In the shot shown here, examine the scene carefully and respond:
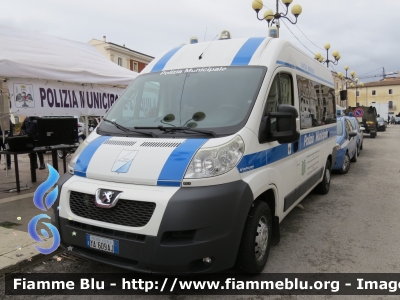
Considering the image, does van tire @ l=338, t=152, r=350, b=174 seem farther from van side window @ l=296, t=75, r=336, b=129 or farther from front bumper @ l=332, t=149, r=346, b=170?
van side window @ l=296, t=75, r=336, b=129

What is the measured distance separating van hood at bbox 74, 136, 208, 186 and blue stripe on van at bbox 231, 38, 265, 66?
1.26 m

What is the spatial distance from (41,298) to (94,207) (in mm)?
1064

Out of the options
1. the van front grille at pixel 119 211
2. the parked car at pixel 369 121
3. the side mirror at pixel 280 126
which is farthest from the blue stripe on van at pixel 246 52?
the parked car at pixel 369 121

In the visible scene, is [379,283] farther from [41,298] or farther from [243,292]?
[41,298]

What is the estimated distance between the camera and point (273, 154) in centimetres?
375

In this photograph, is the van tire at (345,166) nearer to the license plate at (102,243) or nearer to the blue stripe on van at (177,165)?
the blue stripe on van at (177,165)

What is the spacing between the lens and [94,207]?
306 centimetres

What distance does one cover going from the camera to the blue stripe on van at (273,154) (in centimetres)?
316

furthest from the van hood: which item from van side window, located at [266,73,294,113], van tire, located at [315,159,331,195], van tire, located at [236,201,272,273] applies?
van tire, located at [315,159,331,195]

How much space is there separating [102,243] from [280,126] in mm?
2058

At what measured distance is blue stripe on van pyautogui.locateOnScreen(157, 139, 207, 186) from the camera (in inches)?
114

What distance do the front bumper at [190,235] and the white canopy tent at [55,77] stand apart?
3923 mm

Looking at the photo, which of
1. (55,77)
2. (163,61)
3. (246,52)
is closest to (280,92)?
(246,52)

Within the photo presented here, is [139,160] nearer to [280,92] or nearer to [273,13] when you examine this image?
[280,92]
